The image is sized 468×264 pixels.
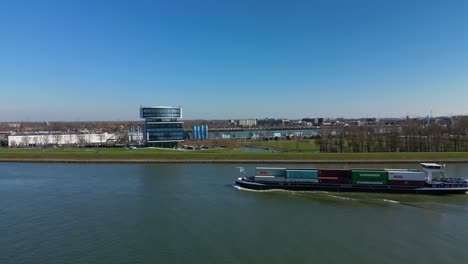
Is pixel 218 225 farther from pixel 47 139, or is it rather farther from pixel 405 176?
pixel 47 139

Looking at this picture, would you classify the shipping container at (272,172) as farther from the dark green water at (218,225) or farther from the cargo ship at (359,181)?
the dark green water at (218,225)

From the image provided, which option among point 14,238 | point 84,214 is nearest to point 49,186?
point 84,214

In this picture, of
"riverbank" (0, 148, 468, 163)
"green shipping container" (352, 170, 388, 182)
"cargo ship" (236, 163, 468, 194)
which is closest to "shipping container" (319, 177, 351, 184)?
"cargo ship" (236, 163, 468, 194)

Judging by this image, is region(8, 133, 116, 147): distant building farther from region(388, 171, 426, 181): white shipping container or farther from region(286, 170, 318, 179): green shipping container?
region(388, 171, 426, 181): white shipping container

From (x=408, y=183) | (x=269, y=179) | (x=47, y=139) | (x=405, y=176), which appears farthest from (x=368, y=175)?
(x=47, y=139)

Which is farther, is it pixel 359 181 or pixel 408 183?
pixel 359 181

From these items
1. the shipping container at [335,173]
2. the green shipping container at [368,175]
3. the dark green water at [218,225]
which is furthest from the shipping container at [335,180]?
the dark green water at [218,225]

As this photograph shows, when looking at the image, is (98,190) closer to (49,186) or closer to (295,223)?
(49,186)
